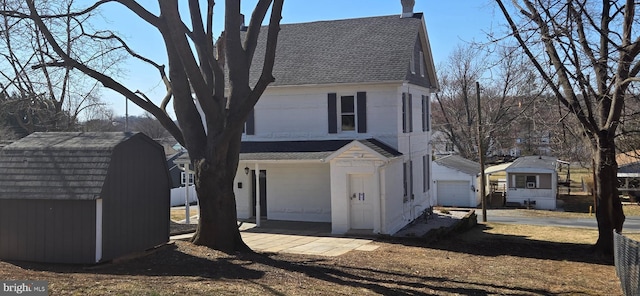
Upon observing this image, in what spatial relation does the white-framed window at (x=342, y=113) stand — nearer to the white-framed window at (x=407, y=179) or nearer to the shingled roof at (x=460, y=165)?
the white-framed window at (x=407, y=179)

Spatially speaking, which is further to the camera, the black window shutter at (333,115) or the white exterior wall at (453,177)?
the white exterior wall at (453,177)

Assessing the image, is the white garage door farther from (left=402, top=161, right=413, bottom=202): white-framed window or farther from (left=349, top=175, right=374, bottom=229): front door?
(left=349, top=175, right=374, bottom=229): front door

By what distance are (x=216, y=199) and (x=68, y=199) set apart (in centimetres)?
310

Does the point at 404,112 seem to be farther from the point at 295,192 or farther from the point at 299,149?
the point at 295,192

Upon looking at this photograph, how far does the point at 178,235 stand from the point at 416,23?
13.4 m

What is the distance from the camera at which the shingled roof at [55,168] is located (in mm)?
10180

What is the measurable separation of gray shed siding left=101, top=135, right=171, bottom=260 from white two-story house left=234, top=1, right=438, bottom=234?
280 inches

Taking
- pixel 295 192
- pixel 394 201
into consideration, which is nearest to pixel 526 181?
pixel 394 201

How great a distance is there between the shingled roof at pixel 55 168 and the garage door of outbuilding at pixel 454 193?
3305 centimetres

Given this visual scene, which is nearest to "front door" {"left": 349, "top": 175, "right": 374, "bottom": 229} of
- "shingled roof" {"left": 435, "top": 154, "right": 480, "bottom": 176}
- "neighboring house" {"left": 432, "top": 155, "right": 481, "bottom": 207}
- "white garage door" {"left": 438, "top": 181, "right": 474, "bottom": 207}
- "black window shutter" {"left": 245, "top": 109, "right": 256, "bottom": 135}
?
"black window shutter" {"left": 245, "top": 109, "right": 256, "bottom": 135}

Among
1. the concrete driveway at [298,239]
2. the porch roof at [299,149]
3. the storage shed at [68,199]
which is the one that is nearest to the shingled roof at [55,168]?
the storage shed at [68,199]

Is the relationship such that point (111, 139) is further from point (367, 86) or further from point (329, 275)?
point (367, 86)

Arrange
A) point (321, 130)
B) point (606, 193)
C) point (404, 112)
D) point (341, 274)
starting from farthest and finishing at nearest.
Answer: point (404, 112), point (321, 130), point (606, 193), point (341, 274)

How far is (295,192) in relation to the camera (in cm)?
2098
